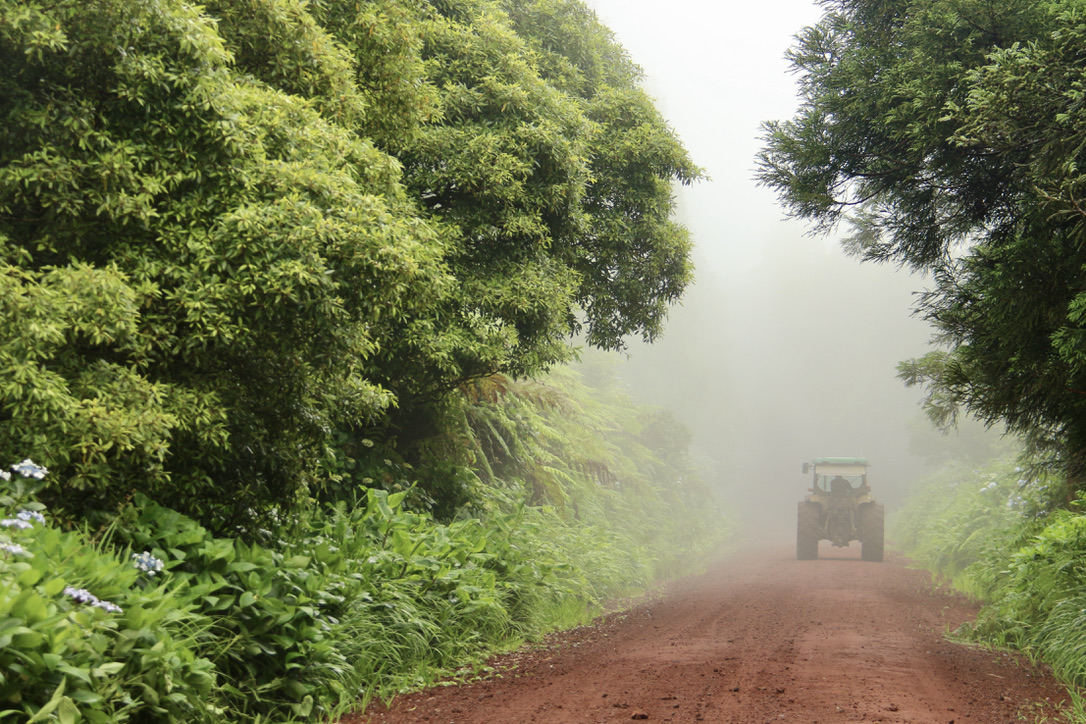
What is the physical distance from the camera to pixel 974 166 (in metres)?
6.90

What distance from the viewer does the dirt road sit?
A: 182 inches

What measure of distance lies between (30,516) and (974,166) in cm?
747

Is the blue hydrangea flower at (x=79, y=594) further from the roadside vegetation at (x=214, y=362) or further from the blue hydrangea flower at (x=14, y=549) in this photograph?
the blue hydrangea flower at (x=14, y=549)

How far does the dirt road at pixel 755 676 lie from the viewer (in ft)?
15.2

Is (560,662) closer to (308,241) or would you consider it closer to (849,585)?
(308,241)

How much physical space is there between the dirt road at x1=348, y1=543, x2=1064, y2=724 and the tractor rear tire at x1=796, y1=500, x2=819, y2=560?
8527 mm

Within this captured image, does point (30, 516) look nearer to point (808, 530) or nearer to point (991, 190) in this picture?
point (991, 190)

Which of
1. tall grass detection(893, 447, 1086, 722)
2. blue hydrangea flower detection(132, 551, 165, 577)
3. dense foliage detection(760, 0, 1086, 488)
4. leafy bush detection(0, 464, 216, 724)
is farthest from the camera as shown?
tall grass detection(893, 447, 1086, 722)

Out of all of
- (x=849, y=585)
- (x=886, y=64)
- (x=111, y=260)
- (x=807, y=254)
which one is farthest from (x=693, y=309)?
(x=111, y=260)

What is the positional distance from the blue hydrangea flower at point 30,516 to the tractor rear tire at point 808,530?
17.1 m

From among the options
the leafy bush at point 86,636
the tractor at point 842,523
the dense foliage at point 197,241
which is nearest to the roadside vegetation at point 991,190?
the dense foliage at point 197,241

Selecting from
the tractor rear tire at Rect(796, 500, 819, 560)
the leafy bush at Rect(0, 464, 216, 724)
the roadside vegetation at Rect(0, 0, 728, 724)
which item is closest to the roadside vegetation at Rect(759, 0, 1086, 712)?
the roadside vegetation at Rect(0, 0, 728, 724)

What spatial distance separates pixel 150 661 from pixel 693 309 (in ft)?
199

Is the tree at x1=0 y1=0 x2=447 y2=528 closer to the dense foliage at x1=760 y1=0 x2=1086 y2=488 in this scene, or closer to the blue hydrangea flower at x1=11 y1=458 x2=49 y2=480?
the blue hydrangea flower at x1=11 y1=458 x2=49 y2=480
